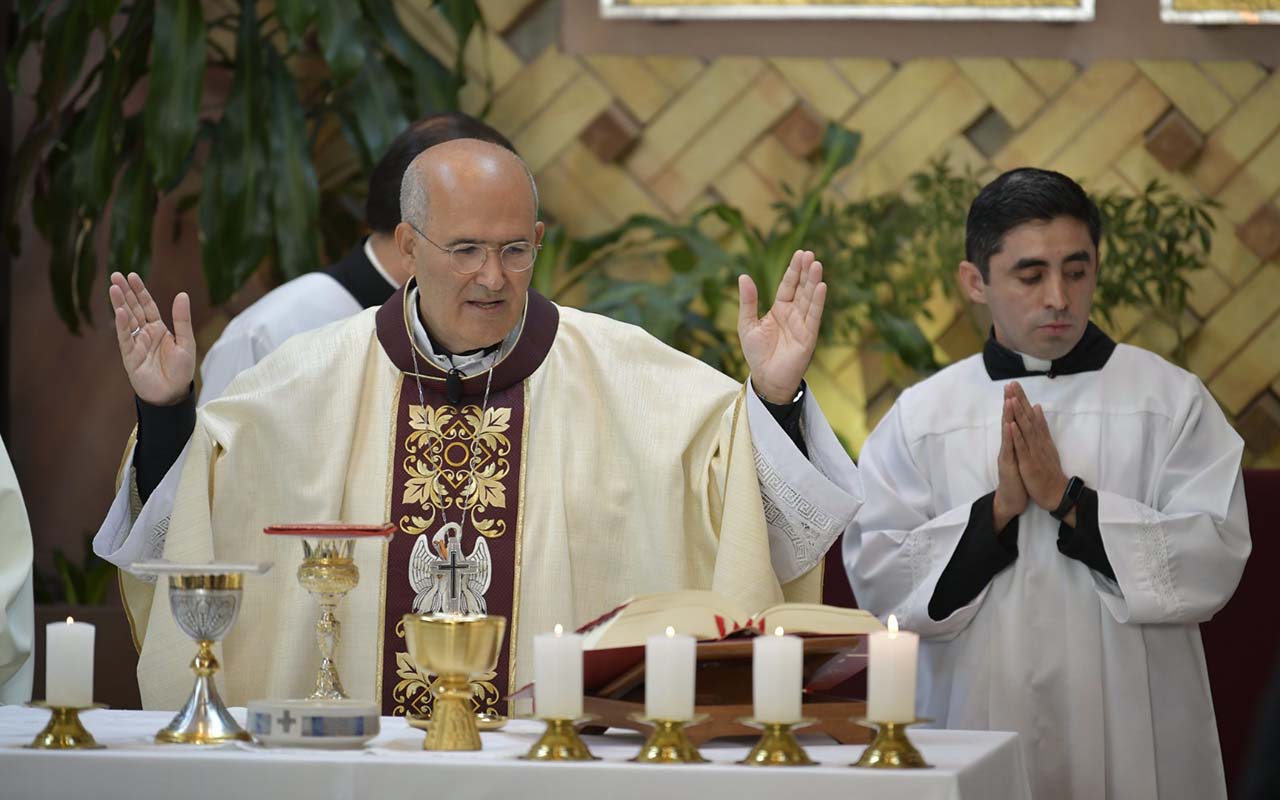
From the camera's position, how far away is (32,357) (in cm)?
630

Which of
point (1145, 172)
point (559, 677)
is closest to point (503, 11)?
point (1145, 172)

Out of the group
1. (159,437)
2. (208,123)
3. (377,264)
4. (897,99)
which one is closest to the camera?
(159,437)

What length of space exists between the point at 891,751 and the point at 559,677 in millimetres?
441

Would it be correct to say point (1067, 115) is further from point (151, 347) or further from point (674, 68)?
point (151, 347)

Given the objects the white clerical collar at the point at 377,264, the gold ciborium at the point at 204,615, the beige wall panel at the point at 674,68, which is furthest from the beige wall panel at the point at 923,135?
the gold ciborium at the point at 204,615

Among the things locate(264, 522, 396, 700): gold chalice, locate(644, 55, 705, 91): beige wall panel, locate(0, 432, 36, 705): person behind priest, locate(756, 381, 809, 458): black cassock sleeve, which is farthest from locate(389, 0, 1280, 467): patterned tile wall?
locate(264, 522, 396, 700): gold chalice

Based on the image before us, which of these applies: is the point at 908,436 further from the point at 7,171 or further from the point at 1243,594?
the point at 7,171

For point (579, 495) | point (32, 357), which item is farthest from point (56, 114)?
point (579, 495)

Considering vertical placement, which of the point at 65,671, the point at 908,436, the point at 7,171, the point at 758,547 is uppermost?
the point at 7,171

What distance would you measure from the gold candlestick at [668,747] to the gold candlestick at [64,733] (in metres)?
0.76

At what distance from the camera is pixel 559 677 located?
234cm

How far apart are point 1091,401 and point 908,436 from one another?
1.37ft

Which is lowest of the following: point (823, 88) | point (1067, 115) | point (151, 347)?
point (151, 347)

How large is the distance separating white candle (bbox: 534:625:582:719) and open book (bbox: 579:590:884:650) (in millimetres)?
188
